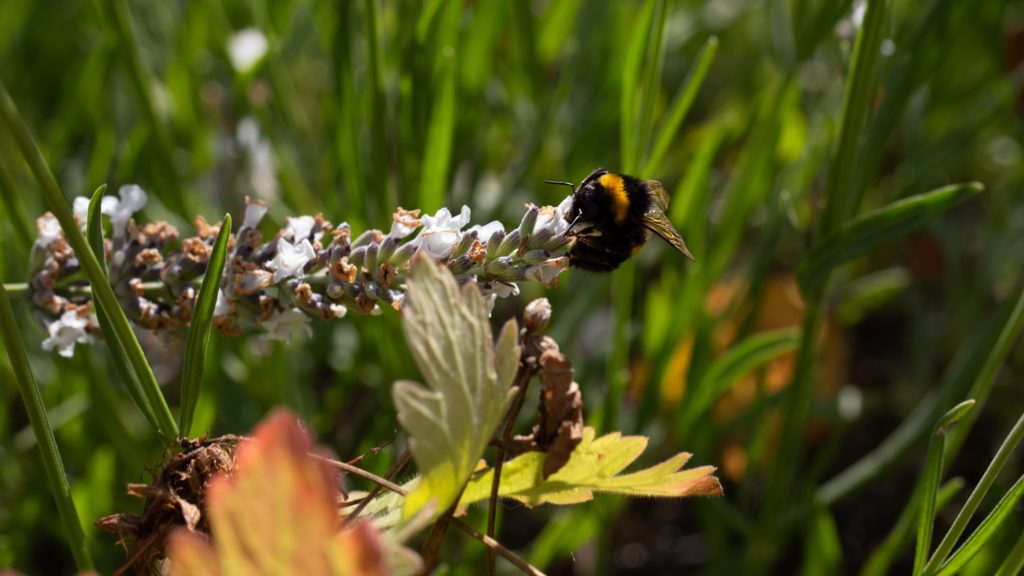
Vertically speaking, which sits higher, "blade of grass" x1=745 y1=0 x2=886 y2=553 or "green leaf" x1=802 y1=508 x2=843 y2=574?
"blade of grass" x1=745 y1=0 x2=886 y2=553

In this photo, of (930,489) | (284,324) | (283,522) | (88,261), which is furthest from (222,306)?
(930,489)

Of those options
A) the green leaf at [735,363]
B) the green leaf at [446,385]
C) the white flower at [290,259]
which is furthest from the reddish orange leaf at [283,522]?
the green leaf at [735,363]

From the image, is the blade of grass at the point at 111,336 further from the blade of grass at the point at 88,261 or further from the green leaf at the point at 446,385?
the green leaf at the point at 446,385

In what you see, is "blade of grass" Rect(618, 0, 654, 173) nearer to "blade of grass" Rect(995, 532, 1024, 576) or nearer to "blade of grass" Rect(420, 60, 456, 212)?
"blade of grass" Rect(420, 60, 456, 212)

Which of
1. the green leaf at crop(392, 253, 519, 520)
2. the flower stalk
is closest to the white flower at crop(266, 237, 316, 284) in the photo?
the flower stalk

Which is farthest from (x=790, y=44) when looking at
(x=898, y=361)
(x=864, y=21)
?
(x=898, y=361)

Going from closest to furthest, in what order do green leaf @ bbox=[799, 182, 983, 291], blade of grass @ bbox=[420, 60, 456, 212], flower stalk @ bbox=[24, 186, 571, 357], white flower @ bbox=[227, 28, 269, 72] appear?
1. flower stalk @ bbox=[24, 186, 571, 357]
2. green leaf @ bbox=[799, 182, 983, 291]
3. blade of grass @ bbox=[420, 60, 456, 212]
4. white flower @ bbox=[227, 28, 269, 72]
